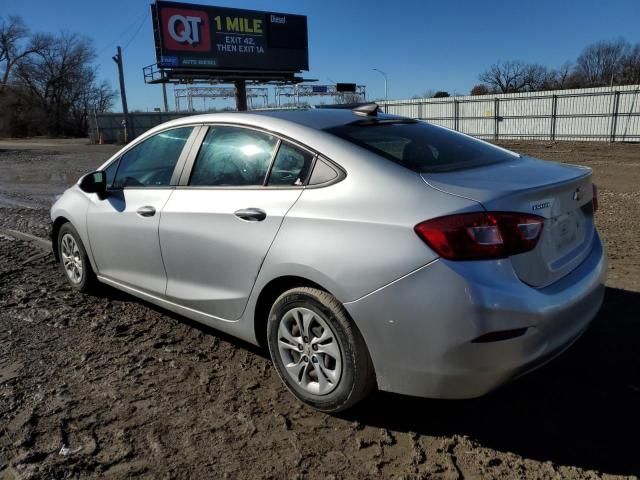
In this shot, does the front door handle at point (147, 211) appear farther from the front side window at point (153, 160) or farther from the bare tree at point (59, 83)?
the bare tree at point (59, 83)

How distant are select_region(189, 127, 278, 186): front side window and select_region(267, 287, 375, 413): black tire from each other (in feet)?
2.49

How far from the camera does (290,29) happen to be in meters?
47.9

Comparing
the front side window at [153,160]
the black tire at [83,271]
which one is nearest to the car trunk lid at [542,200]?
the front side window at [153,160]

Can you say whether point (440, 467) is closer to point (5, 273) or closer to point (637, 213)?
point (5, 273)

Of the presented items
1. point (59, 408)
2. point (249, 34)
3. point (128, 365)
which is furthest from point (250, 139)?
point (249, 34)

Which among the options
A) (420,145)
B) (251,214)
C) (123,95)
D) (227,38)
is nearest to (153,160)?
(251,214)

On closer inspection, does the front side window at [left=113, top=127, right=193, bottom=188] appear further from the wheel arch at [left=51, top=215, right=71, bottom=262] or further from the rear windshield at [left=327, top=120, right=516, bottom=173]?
the rear windshield at [left=327, top=120, right=516, bottom=173]

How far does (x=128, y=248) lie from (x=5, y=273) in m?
2.37

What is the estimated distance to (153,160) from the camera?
13.1 ft

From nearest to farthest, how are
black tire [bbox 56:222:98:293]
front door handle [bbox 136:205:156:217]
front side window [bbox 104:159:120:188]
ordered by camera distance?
front door handle [bbox 136:205:156:217] → front side window [bbox 104:159:120:188] → black tire [bbox 56:222:98:293]

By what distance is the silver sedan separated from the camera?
2.29 meters

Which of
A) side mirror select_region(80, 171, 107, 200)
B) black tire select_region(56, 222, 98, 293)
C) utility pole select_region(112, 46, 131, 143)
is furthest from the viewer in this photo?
utility pole select_region(112, 46, 131, 143)

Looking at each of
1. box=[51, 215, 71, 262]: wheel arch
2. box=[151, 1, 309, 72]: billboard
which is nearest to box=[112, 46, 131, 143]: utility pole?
box=[151, 1, 309, 72]: billboard

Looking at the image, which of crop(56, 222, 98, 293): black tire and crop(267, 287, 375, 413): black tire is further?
crop(56, 222, 98, 293): black tire
